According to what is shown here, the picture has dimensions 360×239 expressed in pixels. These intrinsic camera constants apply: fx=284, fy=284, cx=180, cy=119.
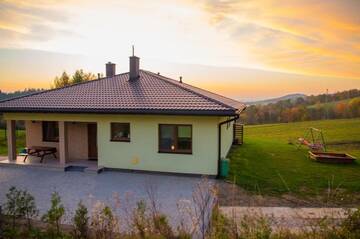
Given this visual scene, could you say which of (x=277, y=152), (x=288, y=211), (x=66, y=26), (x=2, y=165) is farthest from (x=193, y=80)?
(x=288, y=211)

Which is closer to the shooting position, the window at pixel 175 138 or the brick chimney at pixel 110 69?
the window at pixel 175 138

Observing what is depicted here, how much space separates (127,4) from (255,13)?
4.78 meters

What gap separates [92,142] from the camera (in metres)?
14.2

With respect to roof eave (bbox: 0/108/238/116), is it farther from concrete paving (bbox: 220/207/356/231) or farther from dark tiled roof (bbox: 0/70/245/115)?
concrete paving (bbox: 220/207/356/231)

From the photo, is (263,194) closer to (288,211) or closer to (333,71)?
(288,211)

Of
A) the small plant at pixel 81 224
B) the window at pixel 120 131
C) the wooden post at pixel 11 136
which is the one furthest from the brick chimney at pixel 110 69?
the small plant at pixel 81 224

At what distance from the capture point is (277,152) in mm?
17844

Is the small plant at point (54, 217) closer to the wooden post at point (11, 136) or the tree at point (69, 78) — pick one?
the wooden post at point (11, 136)

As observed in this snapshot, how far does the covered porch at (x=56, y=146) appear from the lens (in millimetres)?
13023

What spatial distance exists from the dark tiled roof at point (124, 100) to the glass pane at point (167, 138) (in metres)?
0.90

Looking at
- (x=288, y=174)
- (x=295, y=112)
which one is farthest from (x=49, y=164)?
(x=295, y=112)

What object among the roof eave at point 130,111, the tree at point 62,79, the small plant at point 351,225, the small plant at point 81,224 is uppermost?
the tree at point 62,79

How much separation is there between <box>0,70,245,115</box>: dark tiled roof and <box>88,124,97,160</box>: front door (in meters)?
1.59

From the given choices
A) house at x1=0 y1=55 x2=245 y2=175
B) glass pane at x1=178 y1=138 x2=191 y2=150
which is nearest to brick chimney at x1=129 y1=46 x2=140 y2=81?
house at x1=0 y1=55 x2=245 y2=175
